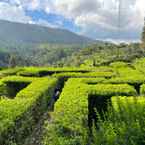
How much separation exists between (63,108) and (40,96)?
14.6 ft

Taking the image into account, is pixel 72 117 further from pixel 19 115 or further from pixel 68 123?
pixel 19 115

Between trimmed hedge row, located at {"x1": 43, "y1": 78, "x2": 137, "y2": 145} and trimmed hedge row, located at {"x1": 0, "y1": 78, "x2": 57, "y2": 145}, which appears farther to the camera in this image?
trimmed hedge row, located at {"x1": 0, "y1": 78, "x2": 57, "y2": 145}

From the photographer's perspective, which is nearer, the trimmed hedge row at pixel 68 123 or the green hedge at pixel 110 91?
the trimmed hedge row at pixel 68 123

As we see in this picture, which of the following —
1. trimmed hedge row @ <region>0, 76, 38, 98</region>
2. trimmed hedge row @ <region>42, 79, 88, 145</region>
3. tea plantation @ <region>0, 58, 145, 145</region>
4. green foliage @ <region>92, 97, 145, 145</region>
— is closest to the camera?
green foliage @ <region>92, 97, 145, 145</region>

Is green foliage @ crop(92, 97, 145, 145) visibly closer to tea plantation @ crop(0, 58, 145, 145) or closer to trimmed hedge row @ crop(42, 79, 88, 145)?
tea plantation @ crop(0, 58, 145, 145)

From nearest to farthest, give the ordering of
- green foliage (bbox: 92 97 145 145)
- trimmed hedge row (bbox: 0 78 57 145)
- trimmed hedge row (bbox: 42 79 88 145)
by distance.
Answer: green foliage (bbox: 92 97 145 145) < trimmed hedge row (bbox: 42 79 88 145) < trimmed hedge row (bbox: 0 78 57 145)

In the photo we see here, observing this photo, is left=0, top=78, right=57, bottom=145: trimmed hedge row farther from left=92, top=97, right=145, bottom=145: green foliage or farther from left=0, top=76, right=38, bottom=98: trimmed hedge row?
left=0, top=76, right=38, bottom=98: trimmed hedge row

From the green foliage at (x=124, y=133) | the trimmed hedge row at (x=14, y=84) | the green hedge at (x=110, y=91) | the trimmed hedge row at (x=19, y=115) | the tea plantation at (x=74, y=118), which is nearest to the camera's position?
the green foliage at (x=124, y=133)

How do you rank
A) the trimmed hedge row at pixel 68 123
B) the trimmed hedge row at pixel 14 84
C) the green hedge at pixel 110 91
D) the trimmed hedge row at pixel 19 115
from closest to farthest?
the trimmed hedge row at pixel 68 123 < the trimmed hedge row at pixel 19 115 < the green hedge at pixel 110 91 < the trimmed hedge row at pixel 14 84

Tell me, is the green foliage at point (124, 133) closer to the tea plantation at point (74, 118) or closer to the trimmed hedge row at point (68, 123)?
the tea plantation at point (74, 118)

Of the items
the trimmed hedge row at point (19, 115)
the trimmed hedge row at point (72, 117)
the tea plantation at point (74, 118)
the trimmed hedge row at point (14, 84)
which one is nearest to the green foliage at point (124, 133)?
the tea plantation at point (74, 118)

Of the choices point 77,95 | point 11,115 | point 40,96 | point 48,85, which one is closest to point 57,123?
point 11,115

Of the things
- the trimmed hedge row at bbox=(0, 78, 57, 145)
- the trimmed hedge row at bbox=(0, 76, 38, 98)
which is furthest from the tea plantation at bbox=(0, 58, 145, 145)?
the trimmed hedge row at bbox=(0, 76, 38, 98)

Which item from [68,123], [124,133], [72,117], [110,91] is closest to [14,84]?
[110,91]
